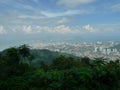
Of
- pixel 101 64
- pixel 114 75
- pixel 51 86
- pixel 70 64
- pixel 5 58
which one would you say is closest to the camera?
pixel 51 86

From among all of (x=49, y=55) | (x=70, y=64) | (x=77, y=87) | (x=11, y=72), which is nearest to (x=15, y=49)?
(x=11, y=72)

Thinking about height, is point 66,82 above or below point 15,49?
below

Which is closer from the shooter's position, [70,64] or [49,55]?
[70,64]

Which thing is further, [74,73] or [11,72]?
[11,72]

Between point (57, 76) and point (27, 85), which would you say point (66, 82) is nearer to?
point (57, 76)

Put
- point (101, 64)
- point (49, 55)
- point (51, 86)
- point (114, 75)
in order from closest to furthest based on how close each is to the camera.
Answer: point (51, 86) < point (114, 75) < point (101, 64) < point (49, 55)

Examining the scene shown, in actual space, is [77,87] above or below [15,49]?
below

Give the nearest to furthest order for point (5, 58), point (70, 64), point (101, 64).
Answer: point (101, 64), point (5, 58), point (70, 64)

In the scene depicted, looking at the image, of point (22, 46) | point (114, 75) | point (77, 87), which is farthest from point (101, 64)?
point (22, 46)

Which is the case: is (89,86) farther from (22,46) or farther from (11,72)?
(22,46)
